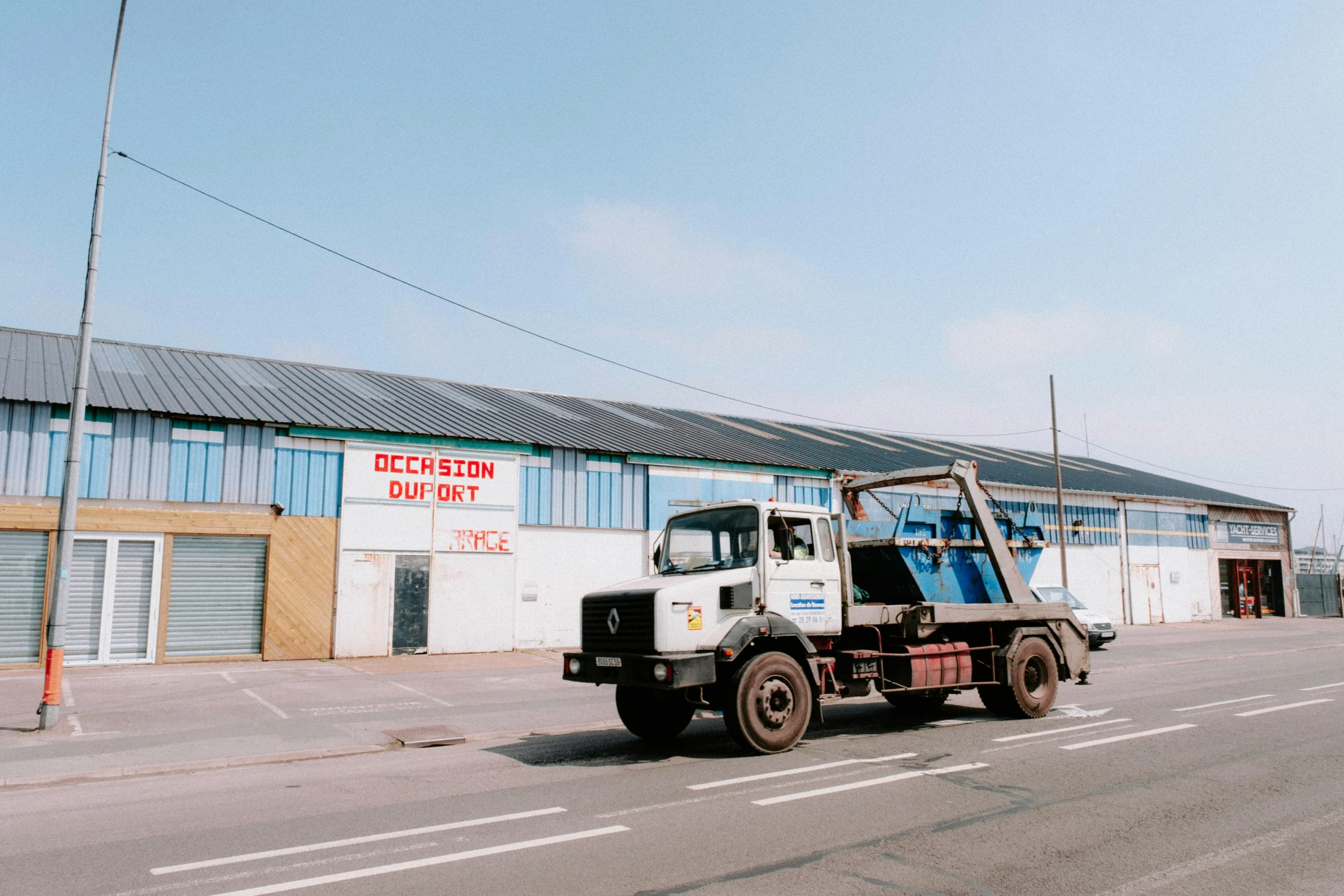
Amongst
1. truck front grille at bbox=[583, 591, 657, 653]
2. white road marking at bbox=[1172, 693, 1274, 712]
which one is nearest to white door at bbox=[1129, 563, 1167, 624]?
white road marking at bbox=[1172, 693, 1274, 712]

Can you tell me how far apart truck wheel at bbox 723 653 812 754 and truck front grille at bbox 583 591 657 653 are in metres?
1.12

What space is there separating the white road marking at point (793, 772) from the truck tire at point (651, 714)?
2024 millimetres

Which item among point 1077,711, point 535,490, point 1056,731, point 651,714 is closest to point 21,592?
point 535,490

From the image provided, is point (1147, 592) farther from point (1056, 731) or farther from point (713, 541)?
point (713, 541)

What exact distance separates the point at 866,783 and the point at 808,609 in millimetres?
2563

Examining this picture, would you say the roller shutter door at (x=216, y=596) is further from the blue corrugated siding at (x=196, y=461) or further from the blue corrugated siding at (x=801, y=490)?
the blue corrugated siding at (x=801, y=490)

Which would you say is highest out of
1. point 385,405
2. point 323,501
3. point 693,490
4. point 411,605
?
point 385,405

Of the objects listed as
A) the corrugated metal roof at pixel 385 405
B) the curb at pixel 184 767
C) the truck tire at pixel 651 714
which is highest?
the corrugated metal roof at pixel 385 405

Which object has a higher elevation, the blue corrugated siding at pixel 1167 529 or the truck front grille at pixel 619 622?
the blue corrugated siding at pixel 1167 529

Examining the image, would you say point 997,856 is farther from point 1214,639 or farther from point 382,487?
point 1214,639

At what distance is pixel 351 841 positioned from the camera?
670 cm

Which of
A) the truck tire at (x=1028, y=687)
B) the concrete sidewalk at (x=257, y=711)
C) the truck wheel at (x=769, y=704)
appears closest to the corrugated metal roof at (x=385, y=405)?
the concrete sidewalk at (x=257, y=711)

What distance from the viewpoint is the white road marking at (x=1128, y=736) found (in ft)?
33.9

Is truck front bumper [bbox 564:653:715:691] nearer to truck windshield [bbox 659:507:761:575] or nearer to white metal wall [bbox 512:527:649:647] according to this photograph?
truck windshield [bbox 659:507:761:575]
